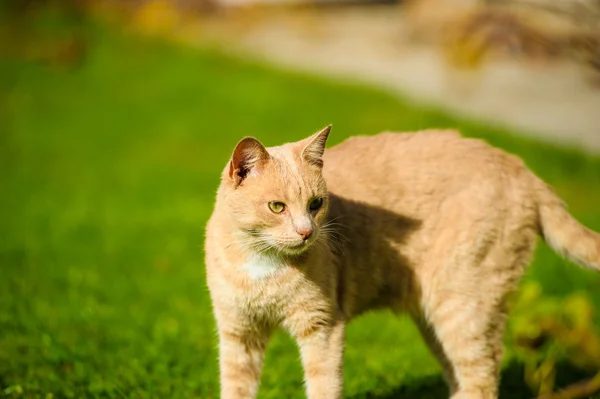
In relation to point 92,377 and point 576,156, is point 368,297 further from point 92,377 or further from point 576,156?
point 576,156

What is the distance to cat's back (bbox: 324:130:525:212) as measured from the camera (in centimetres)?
344

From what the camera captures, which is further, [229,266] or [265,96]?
[265,96]

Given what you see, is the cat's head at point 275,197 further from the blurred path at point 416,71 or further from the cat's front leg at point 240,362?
the blurred path at point 416,71

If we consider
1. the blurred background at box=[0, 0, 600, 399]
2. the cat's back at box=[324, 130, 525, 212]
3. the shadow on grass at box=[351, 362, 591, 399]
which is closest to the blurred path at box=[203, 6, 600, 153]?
the blurred background at box=[0, 0, 600, 399]

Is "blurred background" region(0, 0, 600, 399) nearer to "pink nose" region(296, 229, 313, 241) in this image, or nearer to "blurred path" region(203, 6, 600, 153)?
"blurred path" region(203, 6, 600, 153)

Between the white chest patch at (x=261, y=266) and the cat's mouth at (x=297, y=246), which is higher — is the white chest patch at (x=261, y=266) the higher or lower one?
the lower one

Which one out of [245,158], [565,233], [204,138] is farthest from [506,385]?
[204,138]

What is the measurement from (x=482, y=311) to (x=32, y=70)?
11.3 m

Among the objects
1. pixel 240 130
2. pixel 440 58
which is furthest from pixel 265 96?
pixel 440 58

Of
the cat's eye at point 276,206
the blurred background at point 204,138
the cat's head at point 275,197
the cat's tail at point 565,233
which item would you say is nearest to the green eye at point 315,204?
the cat's head at point 275,197

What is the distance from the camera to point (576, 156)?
25.5 feet

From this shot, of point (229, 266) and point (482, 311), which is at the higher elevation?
point (229, 266)

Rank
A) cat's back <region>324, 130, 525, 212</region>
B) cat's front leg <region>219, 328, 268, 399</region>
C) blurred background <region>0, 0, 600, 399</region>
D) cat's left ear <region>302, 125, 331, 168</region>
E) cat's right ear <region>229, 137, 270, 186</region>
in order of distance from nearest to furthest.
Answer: cat's right ear <region>229, 137, 270, 186</region>
cat's left ear <region>302, 125, 331, 168</region>
cat's front leg <region>219, 328, 268, 399</region>
cat's back <region>324, 130, 525, 212</region>
blurred background <region>0, 0, 600, 399</region>

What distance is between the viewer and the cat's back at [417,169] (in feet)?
11.3
